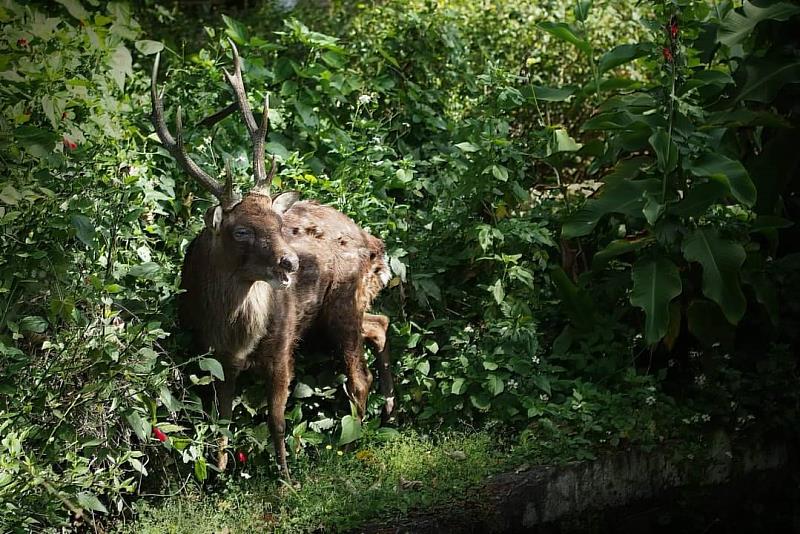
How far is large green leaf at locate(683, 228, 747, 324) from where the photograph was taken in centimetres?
668

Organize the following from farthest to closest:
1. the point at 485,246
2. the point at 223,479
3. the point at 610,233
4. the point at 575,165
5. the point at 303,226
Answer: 1. the point at 575,165
2. the point at 610,233
3. the point at 485,246
4. the point at 303,226
5. the point at 223,479

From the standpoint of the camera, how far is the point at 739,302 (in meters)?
6.69

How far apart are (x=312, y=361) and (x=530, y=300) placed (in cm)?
159

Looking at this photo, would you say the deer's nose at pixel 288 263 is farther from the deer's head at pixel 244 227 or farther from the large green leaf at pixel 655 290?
the large green leaf at pixel 655 290

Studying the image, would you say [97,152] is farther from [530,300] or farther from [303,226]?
[530,300]

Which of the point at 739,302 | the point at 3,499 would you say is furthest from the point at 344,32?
the point at 3,499

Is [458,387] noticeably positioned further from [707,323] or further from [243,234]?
[243,234]

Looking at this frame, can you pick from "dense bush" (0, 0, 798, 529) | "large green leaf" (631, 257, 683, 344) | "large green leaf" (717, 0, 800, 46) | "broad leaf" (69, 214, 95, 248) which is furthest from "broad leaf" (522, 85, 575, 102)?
"broad leaf" (69, 214, 95, 248)

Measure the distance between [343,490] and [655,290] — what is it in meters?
2.29

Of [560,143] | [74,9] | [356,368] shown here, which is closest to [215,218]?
[356,368]

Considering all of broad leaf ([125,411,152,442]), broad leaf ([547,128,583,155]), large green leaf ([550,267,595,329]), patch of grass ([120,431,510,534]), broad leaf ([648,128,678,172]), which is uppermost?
broad leaf ([648,128,678,172])

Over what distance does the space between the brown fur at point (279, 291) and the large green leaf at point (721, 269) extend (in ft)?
6.54

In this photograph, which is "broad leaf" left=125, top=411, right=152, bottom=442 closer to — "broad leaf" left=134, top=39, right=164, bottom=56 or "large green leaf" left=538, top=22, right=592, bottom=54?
"broad leaf" left=134, top=39, right=164, bottom=56

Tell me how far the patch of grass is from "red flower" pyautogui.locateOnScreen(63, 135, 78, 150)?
2012 millimetres
